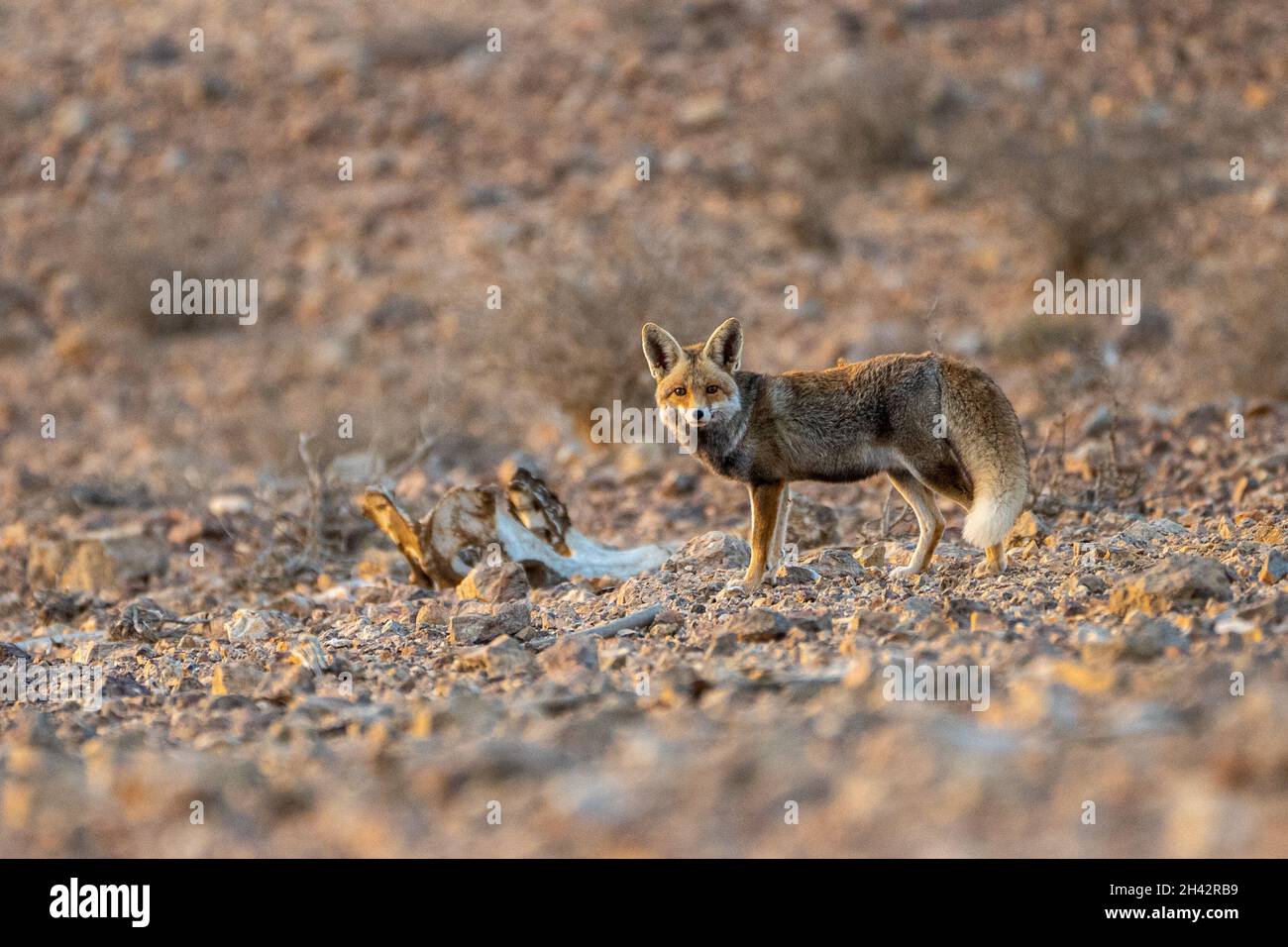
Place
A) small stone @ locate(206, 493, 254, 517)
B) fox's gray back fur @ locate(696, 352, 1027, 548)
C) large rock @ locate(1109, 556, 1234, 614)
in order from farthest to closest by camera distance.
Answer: small stone @ locate(206, 493, 254, 517)
fox's gray back fur @ locate(696, 352, 1027, 548)
large rock @ locate(1109, 556, 1234, 614)

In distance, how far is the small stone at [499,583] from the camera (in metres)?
6.45

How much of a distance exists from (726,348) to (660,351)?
33 centimetres

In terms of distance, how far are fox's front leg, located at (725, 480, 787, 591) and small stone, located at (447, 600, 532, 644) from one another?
2.84ft

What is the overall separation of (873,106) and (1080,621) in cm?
1216

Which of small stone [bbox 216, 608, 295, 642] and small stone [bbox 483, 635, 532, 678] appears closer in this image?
small stone [bbox 483, 635, 532, 678]

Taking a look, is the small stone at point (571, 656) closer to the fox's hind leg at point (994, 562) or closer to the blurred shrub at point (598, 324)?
the fox's hind leg at point (994, 562)

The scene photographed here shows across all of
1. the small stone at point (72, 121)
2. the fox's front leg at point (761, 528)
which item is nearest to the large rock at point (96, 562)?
the fox's front leg at point (761, 528)

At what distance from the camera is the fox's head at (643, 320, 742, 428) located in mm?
6160

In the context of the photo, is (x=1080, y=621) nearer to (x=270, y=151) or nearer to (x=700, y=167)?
(x=700, y=167)

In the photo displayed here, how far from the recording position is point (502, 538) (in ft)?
23.6

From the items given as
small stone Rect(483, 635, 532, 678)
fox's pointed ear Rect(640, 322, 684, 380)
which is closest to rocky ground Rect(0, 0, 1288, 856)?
small stone Rect(483, 635, 532, 678)

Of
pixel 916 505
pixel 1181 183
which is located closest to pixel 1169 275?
pixel 1181 183
